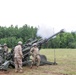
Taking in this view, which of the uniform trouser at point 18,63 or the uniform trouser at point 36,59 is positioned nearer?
the uniform trouser at point 18,63

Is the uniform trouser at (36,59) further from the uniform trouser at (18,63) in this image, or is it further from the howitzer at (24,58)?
the uniform trouser at (18,63)

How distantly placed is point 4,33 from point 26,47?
82.8 meters

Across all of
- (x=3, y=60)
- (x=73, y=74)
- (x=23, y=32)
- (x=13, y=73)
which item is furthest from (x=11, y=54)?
(x=23, y=32)

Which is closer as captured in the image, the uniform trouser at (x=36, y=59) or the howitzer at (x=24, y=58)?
the howitzer at (x=24, y=58)

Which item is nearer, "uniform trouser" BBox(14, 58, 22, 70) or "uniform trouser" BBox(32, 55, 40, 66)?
"uniform trouser" BBox(14, 58, 22, 70)

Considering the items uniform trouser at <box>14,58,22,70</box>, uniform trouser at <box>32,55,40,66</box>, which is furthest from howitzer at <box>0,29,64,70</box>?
uniform trouser at <box>14,58,22,70</box>

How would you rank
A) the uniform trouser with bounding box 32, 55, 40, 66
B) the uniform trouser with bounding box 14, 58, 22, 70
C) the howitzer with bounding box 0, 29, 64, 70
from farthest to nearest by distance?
1. the uniform trouser with bounding box 32, 55, 40, 66
2. the howitzer with bounding box 0, 29, 64, 70
3. the uniform trouser with bounding box 14, 58, 22, 70

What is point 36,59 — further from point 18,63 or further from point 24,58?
point 18,63

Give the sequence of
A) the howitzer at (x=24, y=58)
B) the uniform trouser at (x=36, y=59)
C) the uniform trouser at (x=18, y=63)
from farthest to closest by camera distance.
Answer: the uniform trouser at (x=36, y=59) → the howitzer at (x=24, y=58) → the uniform trouser at (x=18, y=63)

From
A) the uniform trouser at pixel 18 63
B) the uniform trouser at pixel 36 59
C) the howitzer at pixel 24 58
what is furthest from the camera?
the uniform trouser at pixel 36 59

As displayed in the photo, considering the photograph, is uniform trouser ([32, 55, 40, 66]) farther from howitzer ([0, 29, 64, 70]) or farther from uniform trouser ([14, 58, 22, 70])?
uniform trouser ([14, 58, 22, 70])

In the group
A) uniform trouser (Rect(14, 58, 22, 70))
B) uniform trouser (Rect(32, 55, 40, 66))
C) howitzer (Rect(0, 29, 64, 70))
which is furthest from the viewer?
uniform trouser (Rect(32, 55, 40, 66))

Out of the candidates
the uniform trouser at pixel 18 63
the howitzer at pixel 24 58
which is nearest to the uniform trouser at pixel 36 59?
the howitzer at pixel 24 58

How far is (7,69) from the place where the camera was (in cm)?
2088
